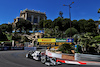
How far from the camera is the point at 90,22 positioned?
6275cm

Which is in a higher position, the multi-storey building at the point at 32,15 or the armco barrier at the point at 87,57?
the multi-storey building at the point at 32,15

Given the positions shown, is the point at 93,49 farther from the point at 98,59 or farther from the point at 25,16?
the point at 25,16

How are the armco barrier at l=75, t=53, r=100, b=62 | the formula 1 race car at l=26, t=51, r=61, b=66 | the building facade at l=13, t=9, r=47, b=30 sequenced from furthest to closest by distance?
the building facade at l=13, t=9, r=47, b=30 < the armco barrier at l=75, t=53, r=100, b=62 < the formula 1 race car at l=26, t=51, r=61, b=66

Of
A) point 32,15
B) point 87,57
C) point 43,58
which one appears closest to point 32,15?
point 32,15

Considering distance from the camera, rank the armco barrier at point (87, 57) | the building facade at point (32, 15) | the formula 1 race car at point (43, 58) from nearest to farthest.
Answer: the formula 1 race car at point (43, 58) → the armco barrier at point (87, 57) → the building facade at point (32, 15)

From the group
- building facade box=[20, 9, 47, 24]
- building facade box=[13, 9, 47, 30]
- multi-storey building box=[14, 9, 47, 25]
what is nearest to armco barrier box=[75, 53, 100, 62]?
building facade box=[13, 9, 47, 30]

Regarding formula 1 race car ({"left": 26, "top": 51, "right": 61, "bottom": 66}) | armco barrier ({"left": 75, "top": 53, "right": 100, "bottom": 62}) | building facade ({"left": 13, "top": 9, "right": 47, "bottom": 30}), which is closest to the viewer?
formula 1 race car ({"left": 26, "top": 51, "right": 61, "bottom": 66})

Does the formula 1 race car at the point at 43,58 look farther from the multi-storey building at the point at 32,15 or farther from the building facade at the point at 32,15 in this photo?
the multi-storey building at the point at 32,15

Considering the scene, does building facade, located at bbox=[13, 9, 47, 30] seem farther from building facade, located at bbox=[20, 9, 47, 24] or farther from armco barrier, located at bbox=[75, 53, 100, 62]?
armco barrier, located at bbox=[75, 53, 100, 62]

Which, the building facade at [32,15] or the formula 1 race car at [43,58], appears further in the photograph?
the building facade at [32,15]

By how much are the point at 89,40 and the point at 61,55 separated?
539 centimetres

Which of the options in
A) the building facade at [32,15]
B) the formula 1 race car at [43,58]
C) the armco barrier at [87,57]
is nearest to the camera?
the formula 1 race car at [43,58]

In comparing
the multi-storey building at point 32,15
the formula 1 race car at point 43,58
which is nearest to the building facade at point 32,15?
the multi-storey building at point 32,15

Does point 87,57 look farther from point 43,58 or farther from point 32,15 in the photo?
point 32,15
